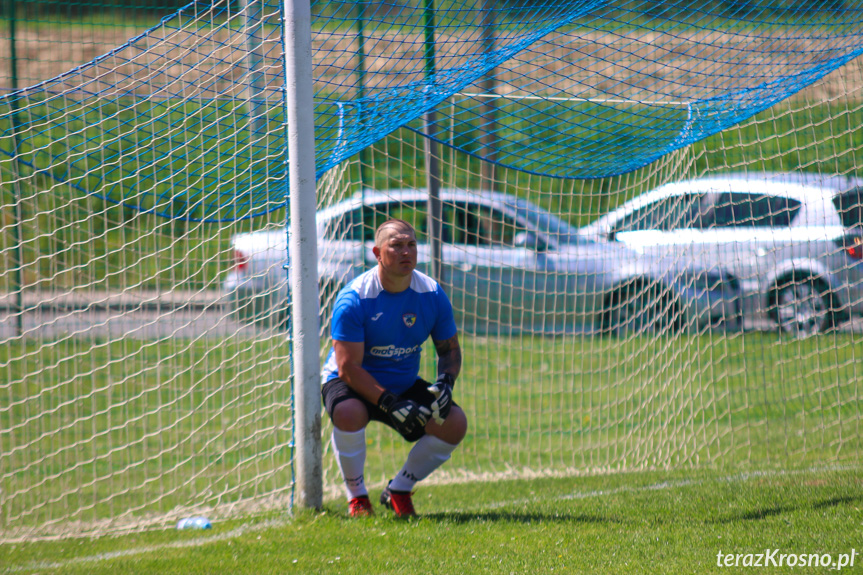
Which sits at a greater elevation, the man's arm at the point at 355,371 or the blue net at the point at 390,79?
the blue net at the point at 390,79

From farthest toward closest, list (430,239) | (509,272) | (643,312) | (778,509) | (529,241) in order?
(529,241)
(509,272)
(643,312)
(430,239)
(778,509)

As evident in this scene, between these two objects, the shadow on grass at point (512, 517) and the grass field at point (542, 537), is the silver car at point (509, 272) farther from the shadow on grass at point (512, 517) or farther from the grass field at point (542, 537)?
the shadow on grass at point (512, 517)

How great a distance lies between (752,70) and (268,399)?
4.22 metres

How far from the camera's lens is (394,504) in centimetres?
410

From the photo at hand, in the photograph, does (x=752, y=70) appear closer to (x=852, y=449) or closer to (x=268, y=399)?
(x=852, y=449)

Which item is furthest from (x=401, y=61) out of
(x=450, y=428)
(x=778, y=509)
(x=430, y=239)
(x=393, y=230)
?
(x=778, y=509)

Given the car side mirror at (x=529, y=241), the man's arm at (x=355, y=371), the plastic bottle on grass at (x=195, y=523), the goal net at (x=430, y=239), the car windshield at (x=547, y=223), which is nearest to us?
the man's arm at (x=355, y=371)

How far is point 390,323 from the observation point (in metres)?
4.03

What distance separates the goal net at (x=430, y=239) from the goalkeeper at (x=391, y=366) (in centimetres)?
40

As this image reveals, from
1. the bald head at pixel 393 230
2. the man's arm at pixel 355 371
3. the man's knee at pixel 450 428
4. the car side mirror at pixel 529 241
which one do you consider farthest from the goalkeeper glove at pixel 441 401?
the car side mirror at pixel 529 241

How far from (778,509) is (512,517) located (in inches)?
50.9

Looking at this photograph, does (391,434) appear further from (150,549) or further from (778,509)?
(778,509)

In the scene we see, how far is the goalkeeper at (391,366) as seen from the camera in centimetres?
391

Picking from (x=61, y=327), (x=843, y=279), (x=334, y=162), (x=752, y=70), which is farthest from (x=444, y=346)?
(x=61, y=327)
